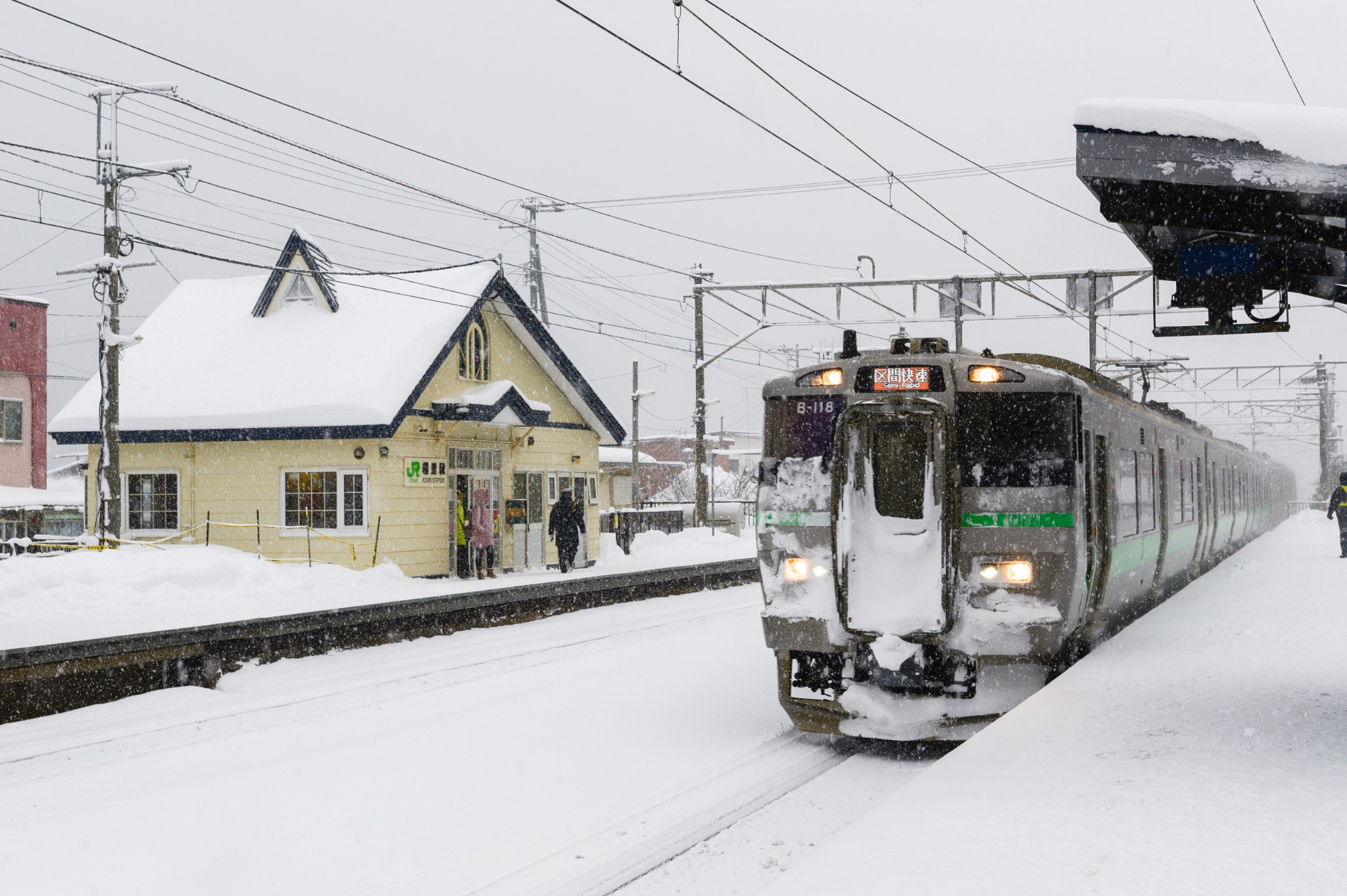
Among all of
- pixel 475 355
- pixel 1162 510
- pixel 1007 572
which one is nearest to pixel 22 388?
pixel 475 355

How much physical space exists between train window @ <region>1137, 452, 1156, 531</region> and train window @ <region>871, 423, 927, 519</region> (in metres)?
4.35

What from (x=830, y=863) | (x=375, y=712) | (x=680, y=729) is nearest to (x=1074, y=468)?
(x=680, y=729)

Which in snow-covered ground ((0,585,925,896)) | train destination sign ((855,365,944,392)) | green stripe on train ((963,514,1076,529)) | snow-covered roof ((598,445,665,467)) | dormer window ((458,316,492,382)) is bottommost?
snow-covered ground ((0,585,925,896))

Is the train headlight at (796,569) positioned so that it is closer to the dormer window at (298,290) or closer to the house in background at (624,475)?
the dormer window at (298,290)

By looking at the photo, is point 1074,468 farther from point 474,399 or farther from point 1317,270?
point 474,399

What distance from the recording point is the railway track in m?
10.4

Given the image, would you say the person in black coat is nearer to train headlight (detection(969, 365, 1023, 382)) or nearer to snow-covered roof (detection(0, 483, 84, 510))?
train headlight (detection(969, 365, 1023, 382))

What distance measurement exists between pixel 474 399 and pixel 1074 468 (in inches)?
667

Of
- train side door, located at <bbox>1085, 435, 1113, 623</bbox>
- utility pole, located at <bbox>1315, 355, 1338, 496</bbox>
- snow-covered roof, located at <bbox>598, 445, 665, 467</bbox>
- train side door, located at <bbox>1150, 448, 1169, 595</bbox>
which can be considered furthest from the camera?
snow-covered roof, located at <bbox>598, 445, 665, 467</bbox>

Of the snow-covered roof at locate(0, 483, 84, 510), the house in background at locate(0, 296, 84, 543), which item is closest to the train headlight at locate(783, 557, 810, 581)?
the snow-covered roof at locate(0, 483, 84, 510)

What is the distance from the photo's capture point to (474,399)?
78.7 ft

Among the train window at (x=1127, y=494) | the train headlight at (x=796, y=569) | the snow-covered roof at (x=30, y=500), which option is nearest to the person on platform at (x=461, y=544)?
the train window at (x=1127, y=494)

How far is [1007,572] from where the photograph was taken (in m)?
8.25

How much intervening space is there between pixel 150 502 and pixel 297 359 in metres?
4.09
